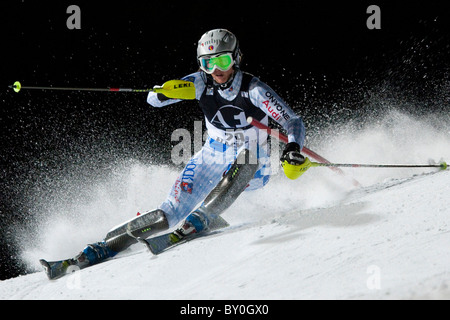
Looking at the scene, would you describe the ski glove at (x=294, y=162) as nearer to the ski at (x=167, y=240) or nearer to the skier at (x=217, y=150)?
the skier at (x=217, y=150)

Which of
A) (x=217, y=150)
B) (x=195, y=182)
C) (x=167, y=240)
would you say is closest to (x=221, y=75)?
(x=217, y=150)

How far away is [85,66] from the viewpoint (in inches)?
250

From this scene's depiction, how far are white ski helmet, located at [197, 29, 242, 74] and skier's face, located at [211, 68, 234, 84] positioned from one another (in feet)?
0.09

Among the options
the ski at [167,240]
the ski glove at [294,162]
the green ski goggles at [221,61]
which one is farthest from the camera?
the green ski goggles at [221,61]

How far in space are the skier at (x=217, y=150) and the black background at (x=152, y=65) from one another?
258 cm

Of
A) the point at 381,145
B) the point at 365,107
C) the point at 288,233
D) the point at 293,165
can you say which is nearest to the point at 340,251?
the point at 288,233


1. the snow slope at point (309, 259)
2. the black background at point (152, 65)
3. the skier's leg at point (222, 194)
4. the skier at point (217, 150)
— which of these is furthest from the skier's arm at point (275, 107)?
the black background at point (152, 65)

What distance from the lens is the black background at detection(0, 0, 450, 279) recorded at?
632 centimetres

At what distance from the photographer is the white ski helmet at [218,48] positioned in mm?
3422

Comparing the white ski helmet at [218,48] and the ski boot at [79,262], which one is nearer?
the ski boot at [79,262]

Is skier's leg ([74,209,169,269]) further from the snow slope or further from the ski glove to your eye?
the ski glove

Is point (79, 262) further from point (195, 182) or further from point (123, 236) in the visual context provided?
point (195, 182)

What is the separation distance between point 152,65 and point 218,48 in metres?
3.19

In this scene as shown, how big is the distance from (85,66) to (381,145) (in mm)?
4014
